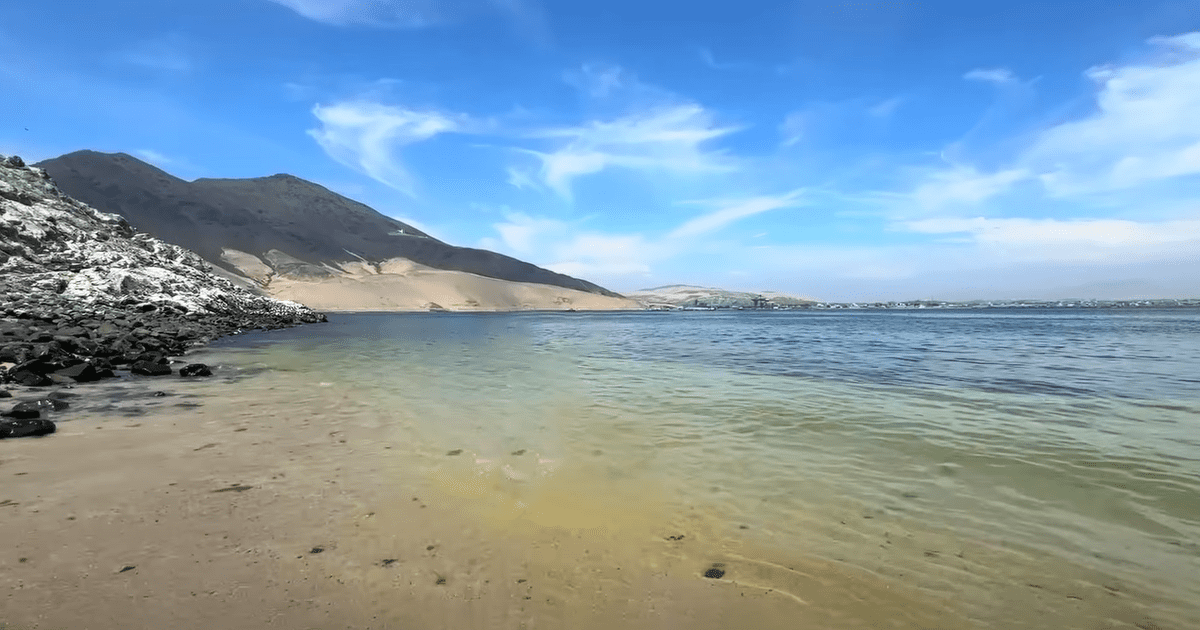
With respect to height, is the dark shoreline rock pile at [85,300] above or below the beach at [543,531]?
above

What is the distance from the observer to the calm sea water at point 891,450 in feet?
13.4

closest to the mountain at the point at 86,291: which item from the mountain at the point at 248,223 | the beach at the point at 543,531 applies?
the beach at the point at 543,531

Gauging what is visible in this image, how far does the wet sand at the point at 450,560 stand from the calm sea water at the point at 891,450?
89 mm

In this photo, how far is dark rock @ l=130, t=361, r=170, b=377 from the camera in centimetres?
1327

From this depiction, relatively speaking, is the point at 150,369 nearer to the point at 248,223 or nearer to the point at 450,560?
the point at 450,560

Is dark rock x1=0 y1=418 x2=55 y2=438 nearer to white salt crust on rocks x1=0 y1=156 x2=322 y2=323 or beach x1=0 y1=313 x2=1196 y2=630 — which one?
beach x1=0 y1=313 x2=1196 y2=630

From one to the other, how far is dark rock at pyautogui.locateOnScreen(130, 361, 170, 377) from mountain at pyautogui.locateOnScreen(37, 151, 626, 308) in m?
120

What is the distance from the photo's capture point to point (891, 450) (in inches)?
277

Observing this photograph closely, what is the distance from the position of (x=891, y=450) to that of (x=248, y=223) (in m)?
186

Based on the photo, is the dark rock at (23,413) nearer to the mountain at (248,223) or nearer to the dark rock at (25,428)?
the dark rock at (25,428)

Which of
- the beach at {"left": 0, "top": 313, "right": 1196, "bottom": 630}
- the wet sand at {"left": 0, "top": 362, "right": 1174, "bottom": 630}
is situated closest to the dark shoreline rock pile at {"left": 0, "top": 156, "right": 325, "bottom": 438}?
the beach at {"left": 0, "top": 313, "right": 1196, "bottom": 630}

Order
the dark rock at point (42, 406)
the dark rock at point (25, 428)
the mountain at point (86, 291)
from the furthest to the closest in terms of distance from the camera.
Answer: the mountain at point (86, 291)
the dark rock at point (42, 406)
the dark rock at point (25, 428)

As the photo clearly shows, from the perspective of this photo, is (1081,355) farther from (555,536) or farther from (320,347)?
(320,347)

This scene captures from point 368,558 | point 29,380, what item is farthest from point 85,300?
point 368,558
